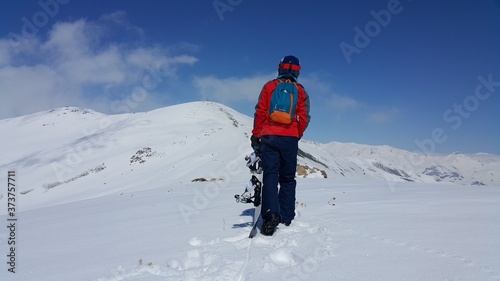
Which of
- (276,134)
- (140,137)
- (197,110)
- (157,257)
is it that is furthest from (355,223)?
(197,110)

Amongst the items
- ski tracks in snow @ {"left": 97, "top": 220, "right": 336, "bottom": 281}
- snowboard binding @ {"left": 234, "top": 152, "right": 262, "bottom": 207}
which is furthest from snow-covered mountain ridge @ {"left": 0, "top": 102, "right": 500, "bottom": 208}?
ski tracks in snow @ {"left": 97, "top": 220, "right": 336, "bottom": 281}

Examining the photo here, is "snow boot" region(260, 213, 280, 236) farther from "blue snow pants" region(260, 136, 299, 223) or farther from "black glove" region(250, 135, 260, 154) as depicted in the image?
"black glove" region(250, 135, 260, 154)

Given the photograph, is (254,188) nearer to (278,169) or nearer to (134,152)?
(278,169)

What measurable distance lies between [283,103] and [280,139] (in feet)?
1.70

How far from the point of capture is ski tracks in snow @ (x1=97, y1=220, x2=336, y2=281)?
2998 millimetres

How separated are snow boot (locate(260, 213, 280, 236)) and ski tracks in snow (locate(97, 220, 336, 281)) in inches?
3.3

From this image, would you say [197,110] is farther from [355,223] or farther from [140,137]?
[355,223]

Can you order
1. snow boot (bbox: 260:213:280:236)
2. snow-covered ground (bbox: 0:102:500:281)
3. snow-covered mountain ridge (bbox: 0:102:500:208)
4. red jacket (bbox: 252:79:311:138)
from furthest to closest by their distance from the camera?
snow-covered mountain ridge (bbox: 0:102:500:208) → red jacket (bbox: 252:79:311:138) → snow boot (bbox: 260:213:280:236) → snow-covered ground (bbox: 0:102:500:281)

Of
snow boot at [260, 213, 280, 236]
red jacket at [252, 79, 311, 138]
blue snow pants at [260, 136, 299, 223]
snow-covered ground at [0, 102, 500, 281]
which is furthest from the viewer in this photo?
red jacket at [252, 79, 311, 138]

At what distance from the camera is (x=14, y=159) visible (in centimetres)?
4641

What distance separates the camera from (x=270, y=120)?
4.82m

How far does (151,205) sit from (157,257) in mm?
4584

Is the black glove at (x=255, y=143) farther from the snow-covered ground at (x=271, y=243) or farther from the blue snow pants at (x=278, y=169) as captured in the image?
the snow-covered ground at (x=271, y=243)

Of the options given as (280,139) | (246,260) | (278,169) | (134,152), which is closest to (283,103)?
(280,139)
